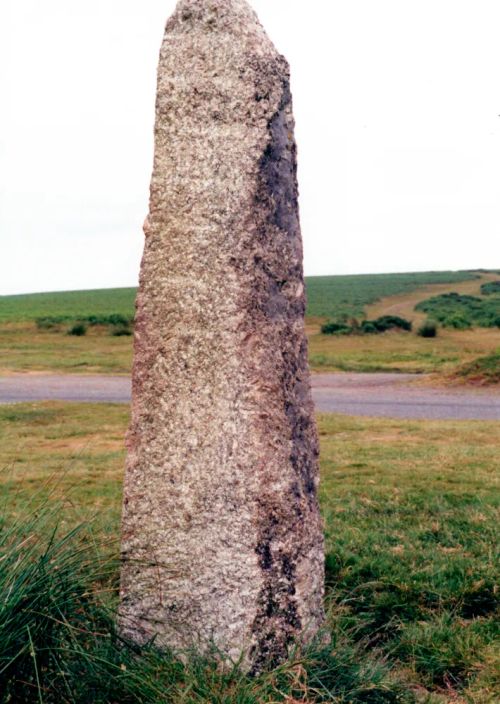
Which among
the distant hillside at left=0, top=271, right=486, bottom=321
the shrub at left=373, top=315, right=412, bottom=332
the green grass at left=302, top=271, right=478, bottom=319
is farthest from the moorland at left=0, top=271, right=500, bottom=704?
the distant hillside at left=0, top=271, right=486, bottom=321

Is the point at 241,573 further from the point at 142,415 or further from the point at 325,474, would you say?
the point at 325,474

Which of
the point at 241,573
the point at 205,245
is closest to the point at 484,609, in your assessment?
the point at 241,573

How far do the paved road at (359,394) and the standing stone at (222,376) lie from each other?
10154mm

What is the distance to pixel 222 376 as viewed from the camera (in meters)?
3.88

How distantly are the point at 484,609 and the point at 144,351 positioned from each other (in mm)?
2491

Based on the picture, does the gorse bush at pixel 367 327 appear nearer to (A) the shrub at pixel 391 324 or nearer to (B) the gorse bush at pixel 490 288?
(A) the shrub at pixel 391 324

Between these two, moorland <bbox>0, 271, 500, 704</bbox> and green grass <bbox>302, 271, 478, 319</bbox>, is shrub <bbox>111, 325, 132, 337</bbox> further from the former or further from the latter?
moorland <bbox>0, 271, 500, 704</bbox>

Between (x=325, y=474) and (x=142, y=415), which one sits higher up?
(x=142, y=415)

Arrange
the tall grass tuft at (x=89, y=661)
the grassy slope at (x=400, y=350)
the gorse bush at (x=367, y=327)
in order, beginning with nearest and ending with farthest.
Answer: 1. the tall grass tuft at (x=89, y=661)
2. the grassy slope at (x=400, y=350)
3. the gorse bush at (x=367, y=327)

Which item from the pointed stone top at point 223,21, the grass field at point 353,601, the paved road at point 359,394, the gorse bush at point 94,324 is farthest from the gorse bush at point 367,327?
the pointed stone top at point 223,21

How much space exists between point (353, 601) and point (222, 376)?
187cm

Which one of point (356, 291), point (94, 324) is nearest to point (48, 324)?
point (94, 324)

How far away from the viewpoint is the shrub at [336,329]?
3750 cm

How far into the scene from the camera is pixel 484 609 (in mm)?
4973
